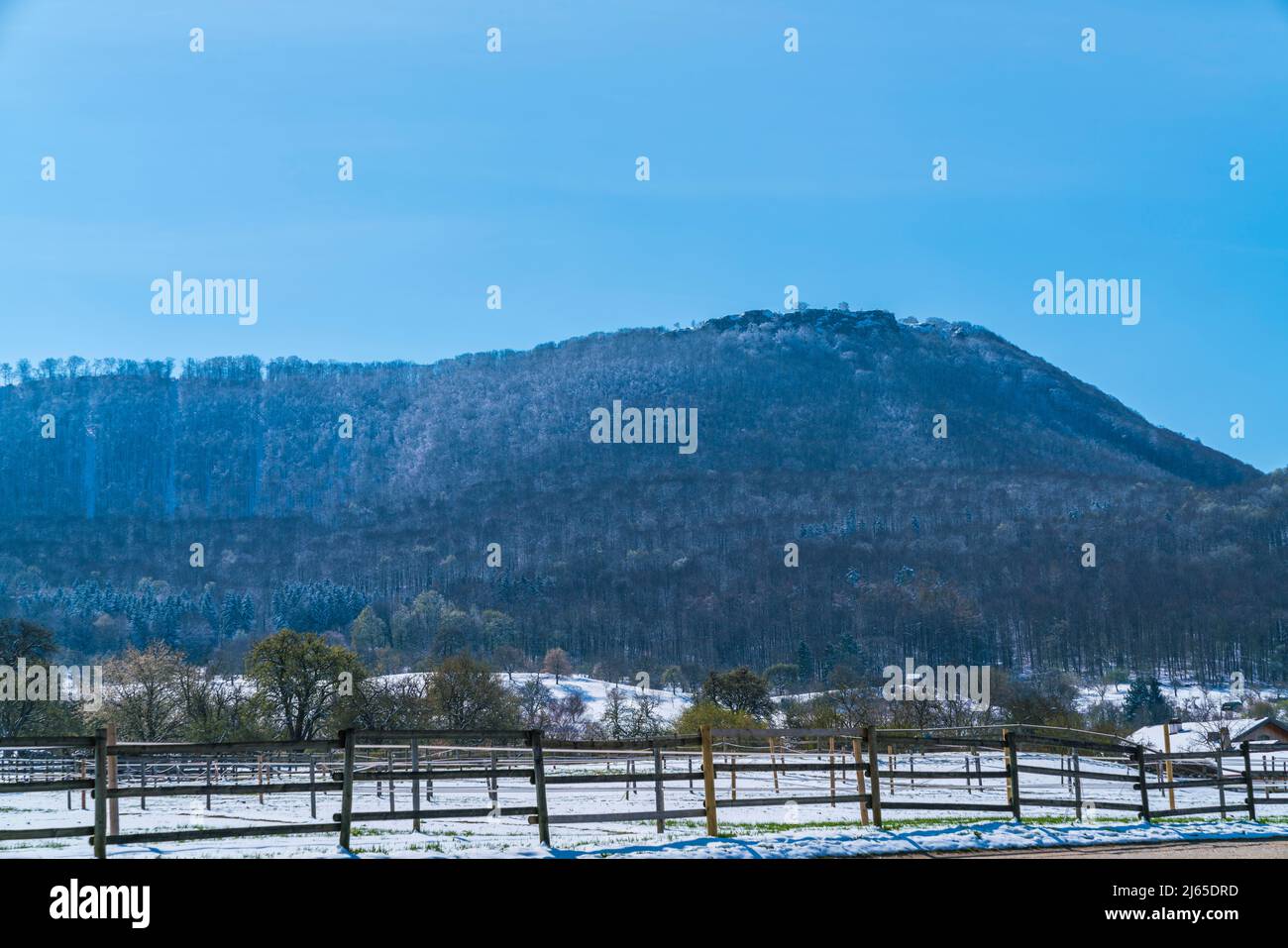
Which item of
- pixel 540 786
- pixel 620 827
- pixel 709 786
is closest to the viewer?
pixel 540 786

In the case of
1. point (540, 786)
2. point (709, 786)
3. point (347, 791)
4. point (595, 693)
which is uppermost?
point (347, 791)

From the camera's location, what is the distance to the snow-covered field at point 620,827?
1552 cm

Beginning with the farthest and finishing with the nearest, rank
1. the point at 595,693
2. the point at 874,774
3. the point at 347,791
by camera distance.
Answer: the point at 595,693 < the point at 874,774 < the point at 347,791

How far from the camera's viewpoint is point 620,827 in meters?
20.8

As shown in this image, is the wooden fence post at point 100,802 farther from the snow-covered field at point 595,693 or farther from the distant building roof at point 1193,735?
the snow-covered field at point 595,693

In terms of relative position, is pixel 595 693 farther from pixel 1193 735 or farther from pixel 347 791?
pixel 347 791

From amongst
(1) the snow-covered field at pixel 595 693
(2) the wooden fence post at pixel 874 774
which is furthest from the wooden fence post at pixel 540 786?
(1) the snow-covered field at pixel 595 693

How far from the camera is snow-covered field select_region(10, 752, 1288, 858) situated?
50.9ft

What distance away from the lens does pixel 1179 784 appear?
25625mm

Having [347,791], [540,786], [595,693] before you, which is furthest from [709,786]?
[595,693]

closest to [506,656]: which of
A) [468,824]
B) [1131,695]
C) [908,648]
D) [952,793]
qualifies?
[908,648]
